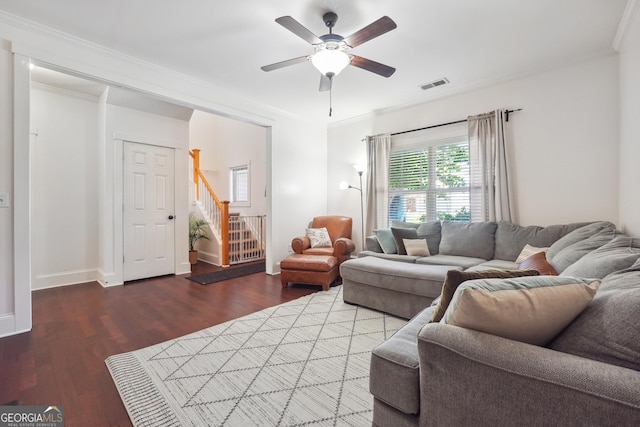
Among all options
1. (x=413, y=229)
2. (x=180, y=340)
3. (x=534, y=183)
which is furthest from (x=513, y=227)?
(x=180, y=340)

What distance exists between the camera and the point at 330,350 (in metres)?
2.21

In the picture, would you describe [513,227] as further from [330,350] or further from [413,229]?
[330,350]

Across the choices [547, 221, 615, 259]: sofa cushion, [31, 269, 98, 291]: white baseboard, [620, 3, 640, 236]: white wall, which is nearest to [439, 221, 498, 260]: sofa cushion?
[547, 221, 615, 259]: sofa cushion

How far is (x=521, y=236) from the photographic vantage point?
3.22 m

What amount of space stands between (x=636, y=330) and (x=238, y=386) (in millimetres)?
1872

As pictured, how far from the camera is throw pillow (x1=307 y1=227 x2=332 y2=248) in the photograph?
449 cm

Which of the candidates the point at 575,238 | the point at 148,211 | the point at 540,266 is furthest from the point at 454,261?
the point at 148,211

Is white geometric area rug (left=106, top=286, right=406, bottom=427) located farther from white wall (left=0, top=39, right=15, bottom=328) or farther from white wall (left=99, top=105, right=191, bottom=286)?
white wall (left=99, top=105, right=191, bottom=286)

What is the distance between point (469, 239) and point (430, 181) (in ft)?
3.70

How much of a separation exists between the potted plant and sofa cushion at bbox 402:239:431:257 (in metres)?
3.94

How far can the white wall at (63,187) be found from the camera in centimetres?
382

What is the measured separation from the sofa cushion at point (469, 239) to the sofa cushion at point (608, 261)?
161cm

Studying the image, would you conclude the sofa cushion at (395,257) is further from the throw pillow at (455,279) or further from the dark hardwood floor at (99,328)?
the throw pillow at (455,279)

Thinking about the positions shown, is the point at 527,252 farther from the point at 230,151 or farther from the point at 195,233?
the point at 230,151
